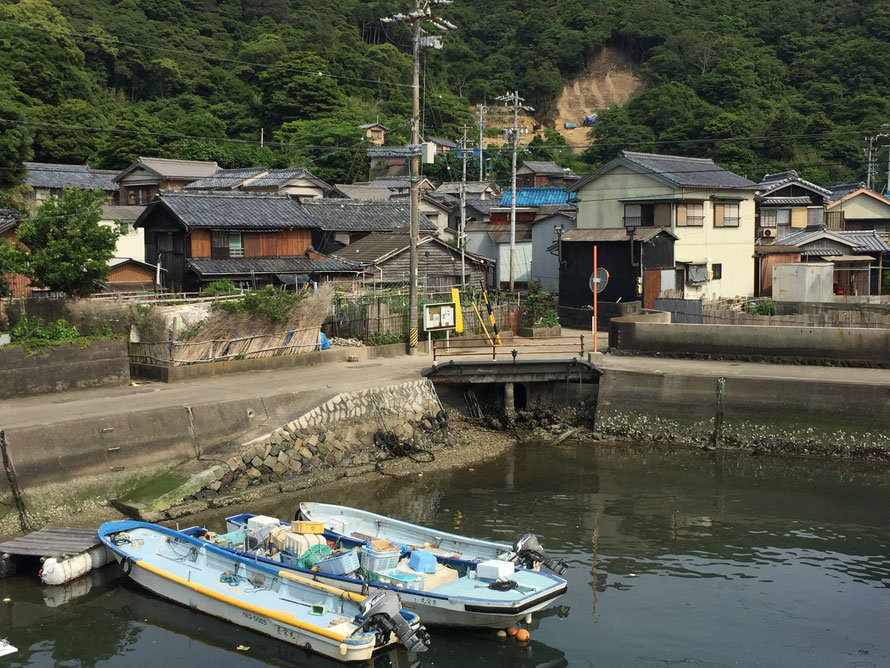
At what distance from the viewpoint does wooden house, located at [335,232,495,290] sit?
3994cm

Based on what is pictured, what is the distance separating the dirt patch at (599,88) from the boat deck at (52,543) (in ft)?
305

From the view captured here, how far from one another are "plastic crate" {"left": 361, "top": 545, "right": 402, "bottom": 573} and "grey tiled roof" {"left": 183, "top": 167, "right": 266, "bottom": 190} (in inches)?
1697

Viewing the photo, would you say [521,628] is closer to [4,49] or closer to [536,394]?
[536,394]

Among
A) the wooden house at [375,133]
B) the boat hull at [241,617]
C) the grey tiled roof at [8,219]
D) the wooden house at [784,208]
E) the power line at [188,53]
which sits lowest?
the boat hull at [241,617]

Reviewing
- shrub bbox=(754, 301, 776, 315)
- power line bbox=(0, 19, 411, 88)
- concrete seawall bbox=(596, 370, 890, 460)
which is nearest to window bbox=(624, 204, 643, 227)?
shrub bbox=(754, 301, 776, 315)

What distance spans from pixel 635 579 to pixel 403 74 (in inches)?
3315

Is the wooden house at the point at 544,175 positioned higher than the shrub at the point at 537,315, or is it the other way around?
the wooden house at the point at 544,175

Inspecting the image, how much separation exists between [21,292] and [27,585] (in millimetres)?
20195

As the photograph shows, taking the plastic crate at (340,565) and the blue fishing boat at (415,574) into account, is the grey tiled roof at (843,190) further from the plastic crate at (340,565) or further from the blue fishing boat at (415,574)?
the plastic crate at (340,565)

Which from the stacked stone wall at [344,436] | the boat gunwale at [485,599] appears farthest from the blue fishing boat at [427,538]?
the stacked stone wall at [344,436]

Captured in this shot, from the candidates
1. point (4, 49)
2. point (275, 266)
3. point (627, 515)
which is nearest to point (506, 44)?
point (4, 49)

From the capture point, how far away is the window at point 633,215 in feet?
128

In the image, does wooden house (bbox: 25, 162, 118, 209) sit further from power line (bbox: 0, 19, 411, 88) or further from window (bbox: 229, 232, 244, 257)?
power line (bbox: 0, 19, 411, 88)

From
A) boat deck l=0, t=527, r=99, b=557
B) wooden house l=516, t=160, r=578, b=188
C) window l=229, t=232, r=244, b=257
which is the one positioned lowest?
boat deck l=0, t=527, r=99, b=557
